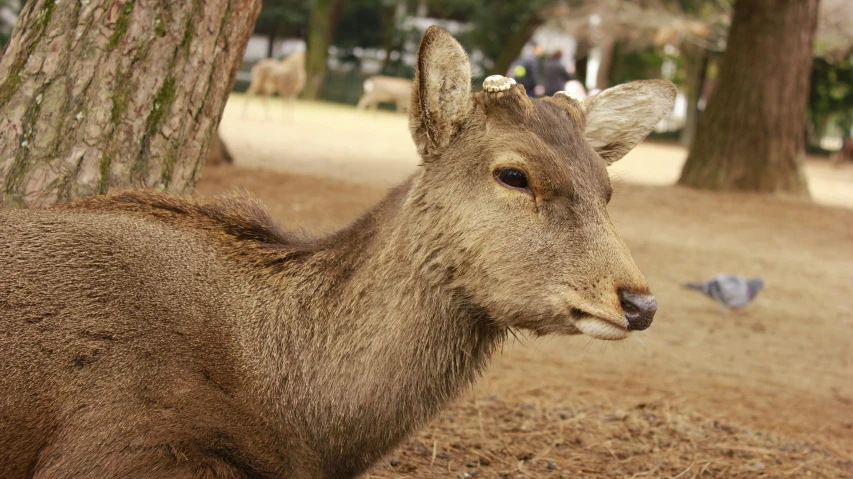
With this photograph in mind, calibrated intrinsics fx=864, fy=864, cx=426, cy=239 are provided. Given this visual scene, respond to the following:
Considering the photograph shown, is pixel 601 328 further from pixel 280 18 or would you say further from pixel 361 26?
pixel 361 26

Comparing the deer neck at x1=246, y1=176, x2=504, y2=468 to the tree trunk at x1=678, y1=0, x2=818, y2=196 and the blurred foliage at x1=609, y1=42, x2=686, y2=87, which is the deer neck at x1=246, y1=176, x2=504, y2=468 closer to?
the tree trunk at x1=678, y1=0, x2=818, y2=196

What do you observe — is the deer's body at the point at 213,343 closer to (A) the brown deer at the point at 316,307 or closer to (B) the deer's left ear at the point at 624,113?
(A) the brown deer at the point at 316,307

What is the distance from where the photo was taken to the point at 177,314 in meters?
3.12

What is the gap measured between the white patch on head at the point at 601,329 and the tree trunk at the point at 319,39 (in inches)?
1611

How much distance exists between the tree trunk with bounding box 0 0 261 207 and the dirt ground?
95 cm

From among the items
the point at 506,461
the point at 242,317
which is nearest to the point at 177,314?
the point at 242,317

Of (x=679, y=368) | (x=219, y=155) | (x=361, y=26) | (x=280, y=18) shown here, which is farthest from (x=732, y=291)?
(x=361, y=26)

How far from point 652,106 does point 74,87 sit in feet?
9.44

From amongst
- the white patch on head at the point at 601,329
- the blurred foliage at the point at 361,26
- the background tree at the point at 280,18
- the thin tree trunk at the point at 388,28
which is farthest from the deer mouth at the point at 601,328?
the blurred foliage at the point at 361,26

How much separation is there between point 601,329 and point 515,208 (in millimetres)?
531

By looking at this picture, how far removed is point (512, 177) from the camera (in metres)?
3.14

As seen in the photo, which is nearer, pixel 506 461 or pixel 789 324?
pixel 506 461

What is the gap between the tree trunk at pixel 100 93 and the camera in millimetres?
4348

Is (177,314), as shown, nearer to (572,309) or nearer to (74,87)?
(572,309)
